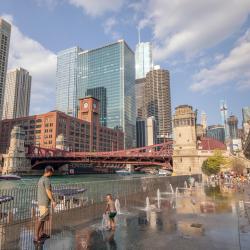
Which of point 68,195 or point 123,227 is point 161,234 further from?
point 68,195

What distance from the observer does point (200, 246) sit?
830cm

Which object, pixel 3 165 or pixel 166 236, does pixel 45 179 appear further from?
pixel 3 165

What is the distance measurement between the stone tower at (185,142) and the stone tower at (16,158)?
61.9 meters

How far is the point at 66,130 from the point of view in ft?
455

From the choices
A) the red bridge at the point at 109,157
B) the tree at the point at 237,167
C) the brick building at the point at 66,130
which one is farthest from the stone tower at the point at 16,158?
the tree at the point at 237,167

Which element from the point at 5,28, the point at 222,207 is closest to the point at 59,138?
the point at 5,28

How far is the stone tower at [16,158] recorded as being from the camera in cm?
10212

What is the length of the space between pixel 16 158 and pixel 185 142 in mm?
65966

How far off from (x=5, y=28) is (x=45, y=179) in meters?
203

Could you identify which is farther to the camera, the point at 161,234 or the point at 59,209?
the point at 59,209

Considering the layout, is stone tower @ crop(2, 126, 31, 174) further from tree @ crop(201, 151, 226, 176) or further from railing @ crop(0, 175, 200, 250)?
railing @ crop(0, 175, 200, 250)

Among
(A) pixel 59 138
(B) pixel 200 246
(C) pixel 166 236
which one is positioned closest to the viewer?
(B) pixel 200 246

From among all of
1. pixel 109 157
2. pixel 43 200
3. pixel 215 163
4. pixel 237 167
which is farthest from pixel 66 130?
pixel 43 200

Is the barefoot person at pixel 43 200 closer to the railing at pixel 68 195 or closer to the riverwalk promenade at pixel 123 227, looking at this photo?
the riverwalk promenade at pixel 123 227
